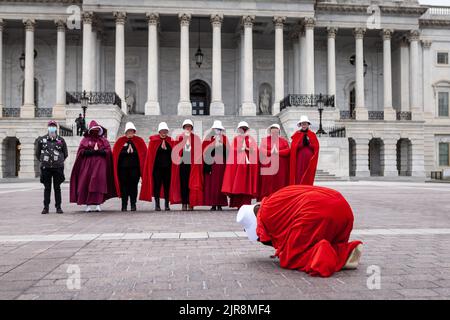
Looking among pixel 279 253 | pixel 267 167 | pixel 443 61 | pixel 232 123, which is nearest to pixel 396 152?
pixel 443 61

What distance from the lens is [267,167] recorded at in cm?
1209

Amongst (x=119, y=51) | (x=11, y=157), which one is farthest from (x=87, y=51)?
(x=11, y=157)

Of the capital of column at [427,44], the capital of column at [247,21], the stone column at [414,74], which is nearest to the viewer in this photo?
the capital of column at [247,21]

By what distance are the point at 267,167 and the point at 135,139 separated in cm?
343

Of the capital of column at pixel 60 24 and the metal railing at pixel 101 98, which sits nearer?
the metal railing at pixel 101 98

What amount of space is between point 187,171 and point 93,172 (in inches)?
91.0

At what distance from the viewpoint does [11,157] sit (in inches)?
1620

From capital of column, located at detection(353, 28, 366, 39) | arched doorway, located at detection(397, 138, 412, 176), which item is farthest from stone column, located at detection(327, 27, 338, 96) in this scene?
arched doorway, located at detection(397, 138, 412, 176)

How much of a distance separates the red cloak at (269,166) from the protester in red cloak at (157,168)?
238 centimetres

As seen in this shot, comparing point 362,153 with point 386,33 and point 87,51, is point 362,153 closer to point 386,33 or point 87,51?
point 386,33

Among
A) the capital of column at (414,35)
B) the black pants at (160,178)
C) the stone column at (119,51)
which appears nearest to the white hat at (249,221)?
the black pants at (160,178)

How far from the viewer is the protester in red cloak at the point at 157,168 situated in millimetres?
12438

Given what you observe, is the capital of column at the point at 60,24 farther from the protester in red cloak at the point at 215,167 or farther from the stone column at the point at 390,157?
the protester in red cloak at the point at 215,167

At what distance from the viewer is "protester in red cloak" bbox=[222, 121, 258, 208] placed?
1186cm
